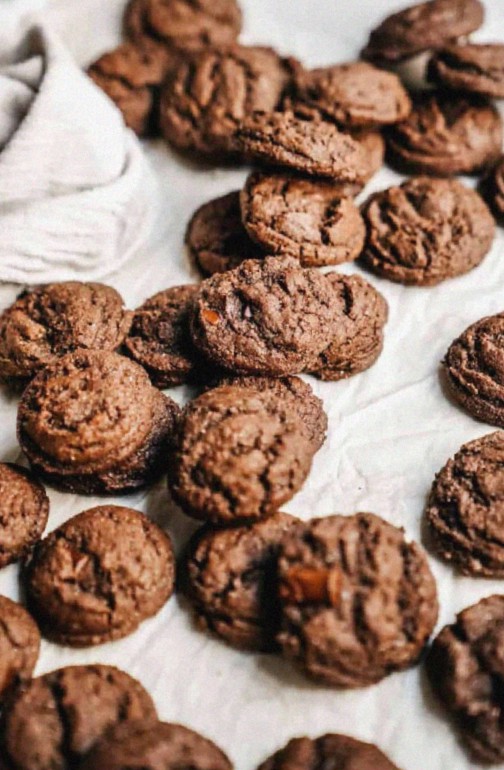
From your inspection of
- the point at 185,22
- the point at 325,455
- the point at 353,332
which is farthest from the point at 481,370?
Result: the point at 185,22

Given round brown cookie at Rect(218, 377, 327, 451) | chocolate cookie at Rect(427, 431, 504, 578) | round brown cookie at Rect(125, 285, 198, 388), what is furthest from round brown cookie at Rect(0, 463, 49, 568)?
chocolate cookie at Rect(427, 431, 504, 578)

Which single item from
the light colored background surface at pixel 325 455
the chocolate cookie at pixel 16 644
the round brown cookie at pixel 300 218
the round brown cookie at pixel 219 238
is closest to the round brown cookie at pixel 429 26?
the light colored background surface at pixel 325 455

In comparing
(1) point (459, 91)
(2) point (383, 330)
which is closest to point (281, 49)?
(1) point (459, 91)

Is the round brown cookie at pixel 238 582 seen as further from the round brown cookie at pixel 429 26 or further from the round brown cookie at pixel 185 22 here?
the round brown cookie at pixel 185 22

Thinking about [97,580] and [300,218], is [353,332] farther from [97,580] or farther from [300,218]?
[97,580]

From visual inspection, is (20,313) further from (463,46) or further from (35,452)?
(463,46)

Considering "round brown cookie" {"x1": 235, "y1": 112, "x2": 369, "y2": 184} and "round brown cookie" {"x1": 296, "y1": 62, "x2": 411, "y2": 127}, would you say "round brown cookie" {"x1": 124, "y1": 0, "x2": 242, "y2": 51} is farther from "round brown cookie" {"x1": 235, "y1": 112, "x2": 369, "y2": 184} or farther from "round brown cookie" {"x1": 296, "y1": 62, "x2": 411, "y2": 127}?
"round brown cookie" {"x1": 235, "y1": 112, "x2": 369, "y2": 184}
